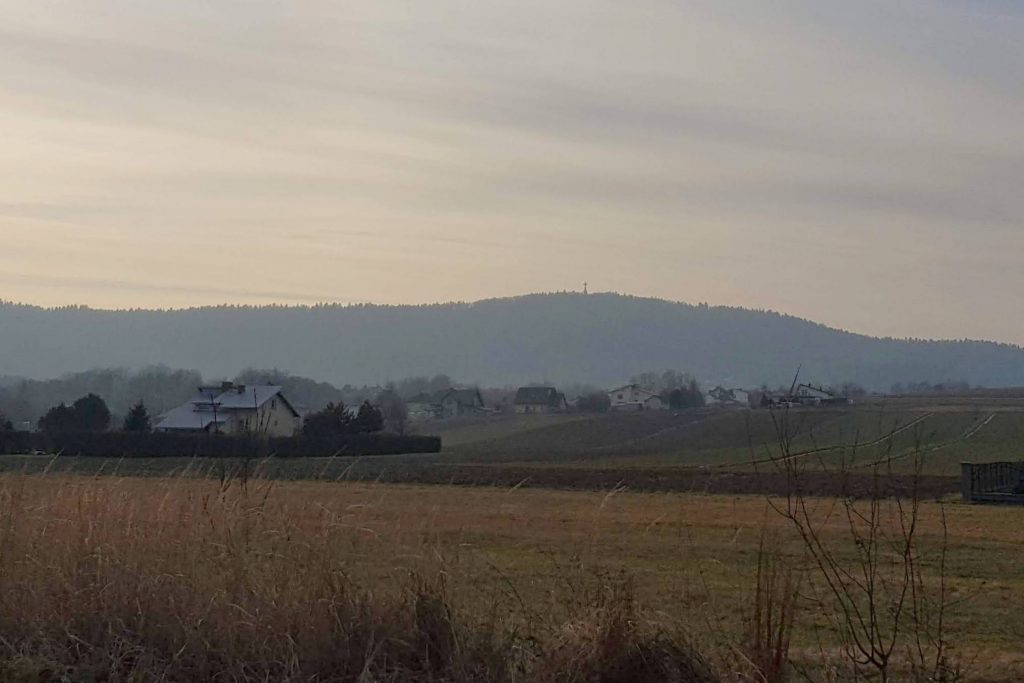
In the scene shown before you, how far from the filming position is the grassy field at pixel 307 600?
7465 mm

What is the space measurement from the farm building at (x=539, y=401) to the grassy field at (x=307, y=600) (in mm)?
154136

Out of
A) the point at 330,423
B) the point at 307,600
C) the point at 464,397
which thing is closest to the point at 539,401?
the point at 464,397

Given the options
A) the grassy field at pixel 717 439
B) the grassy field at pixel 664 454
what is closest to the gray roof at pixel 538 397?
the grassy field at pixel 664 454

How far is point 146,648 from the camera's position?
25.5ft

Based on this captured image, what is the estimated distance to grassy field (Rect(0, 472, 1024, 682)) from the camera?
7465mm

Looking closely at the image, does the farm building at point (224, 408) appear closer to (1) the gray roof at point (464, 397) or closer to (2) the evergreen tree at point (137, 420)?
(2) the evergreen tree at point (137, 420)

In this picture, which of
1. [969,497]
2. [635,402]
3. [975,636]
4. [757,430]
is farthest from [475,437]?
[975,636]

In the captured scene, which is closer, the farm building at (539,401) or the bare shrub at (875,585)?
the bare shrub at (875,585)

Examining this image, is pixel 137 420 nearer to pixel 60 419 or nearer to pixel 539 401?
pixel 60 419

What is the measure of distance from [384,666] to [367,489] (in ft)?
10.0

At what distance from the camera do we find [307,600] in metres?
7.86

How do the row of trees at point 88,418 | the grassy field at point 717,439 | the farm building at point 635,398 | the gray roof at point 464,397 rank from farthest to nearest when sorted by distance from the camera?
the gray roof at point 464,397 < the farm building at point 635,398 < the row of trees at point 88,418 < the grassy field at point 717,439

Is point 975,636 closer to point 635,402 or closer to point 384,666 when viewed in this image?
point 384,666

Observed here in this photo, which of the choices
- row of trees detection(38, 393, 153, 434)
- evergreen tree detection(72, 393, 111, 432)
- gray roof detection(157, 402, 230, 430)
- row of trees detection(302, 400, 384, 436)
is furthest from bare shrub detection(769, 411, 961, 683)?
gray roof detection(157, 402, 230, 430)
